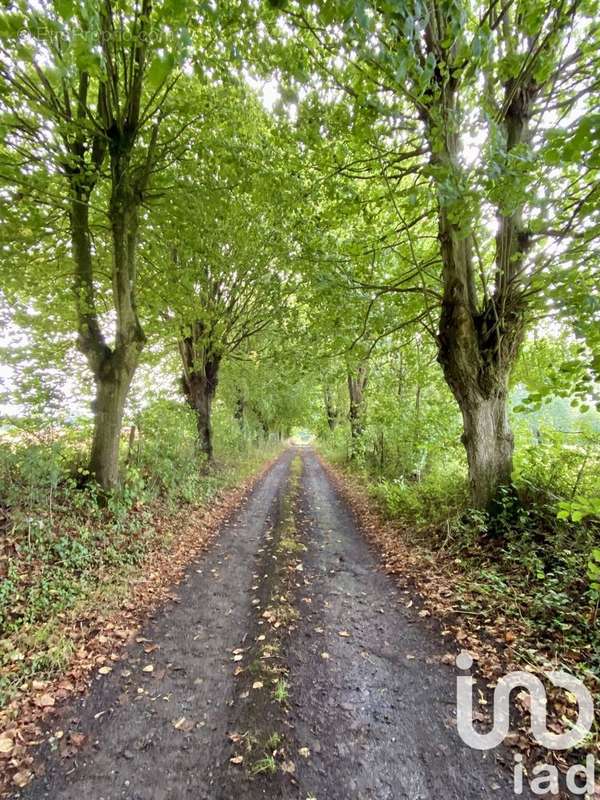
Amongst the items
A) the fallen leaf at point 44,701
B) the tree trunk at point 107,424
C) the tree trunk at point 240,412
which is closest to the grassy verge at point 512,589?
the fallen leaf at point 44,701

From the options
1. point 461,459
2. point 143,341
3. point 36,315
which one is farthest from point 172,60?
point 461,459

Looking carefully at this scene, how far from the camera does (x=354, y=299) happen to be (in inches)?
278

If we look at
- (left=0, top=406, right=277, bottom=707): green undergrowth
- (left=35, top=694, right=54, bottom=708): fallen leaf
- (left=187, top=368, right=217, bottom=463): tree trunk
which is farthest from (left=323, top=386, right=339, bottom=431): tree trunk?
(left=35, top=694, right=54, bottom=708): fallen leaf

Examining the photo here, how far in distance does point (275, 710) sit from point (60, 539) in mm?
3967

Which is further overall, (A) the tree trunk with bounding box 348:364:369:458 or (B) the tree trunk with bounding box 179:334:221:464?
(A) the tree trunk with bounding box 348:364:369:458

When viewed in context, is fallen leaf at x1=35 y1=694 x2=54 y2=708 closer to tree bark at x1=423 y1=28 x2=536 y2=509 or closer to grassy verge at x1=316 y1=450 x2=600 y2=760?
grassy verge at x1=316 y1=450 x2=600 y2=760

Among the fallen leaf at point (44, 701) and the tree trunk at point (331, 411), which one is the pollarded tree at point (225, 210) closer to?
the fallen leaf at point (44, 701)

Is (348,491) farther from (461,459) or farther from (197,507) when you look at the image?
(197,507)

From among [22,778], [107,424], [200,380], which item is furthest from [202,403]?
[22,778]

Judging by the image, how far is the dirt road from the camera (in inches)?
105

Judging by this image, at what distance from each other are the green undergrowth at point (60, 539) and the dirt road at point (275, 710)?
0.86 meters

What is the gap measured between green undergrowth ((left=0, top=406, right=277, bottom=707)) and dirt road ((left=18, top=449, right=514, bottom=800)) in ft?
2.81

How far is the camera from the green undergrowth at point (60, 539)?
396cm

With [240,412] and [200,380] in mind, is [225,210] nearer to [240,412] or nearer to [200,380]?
[200,380]
